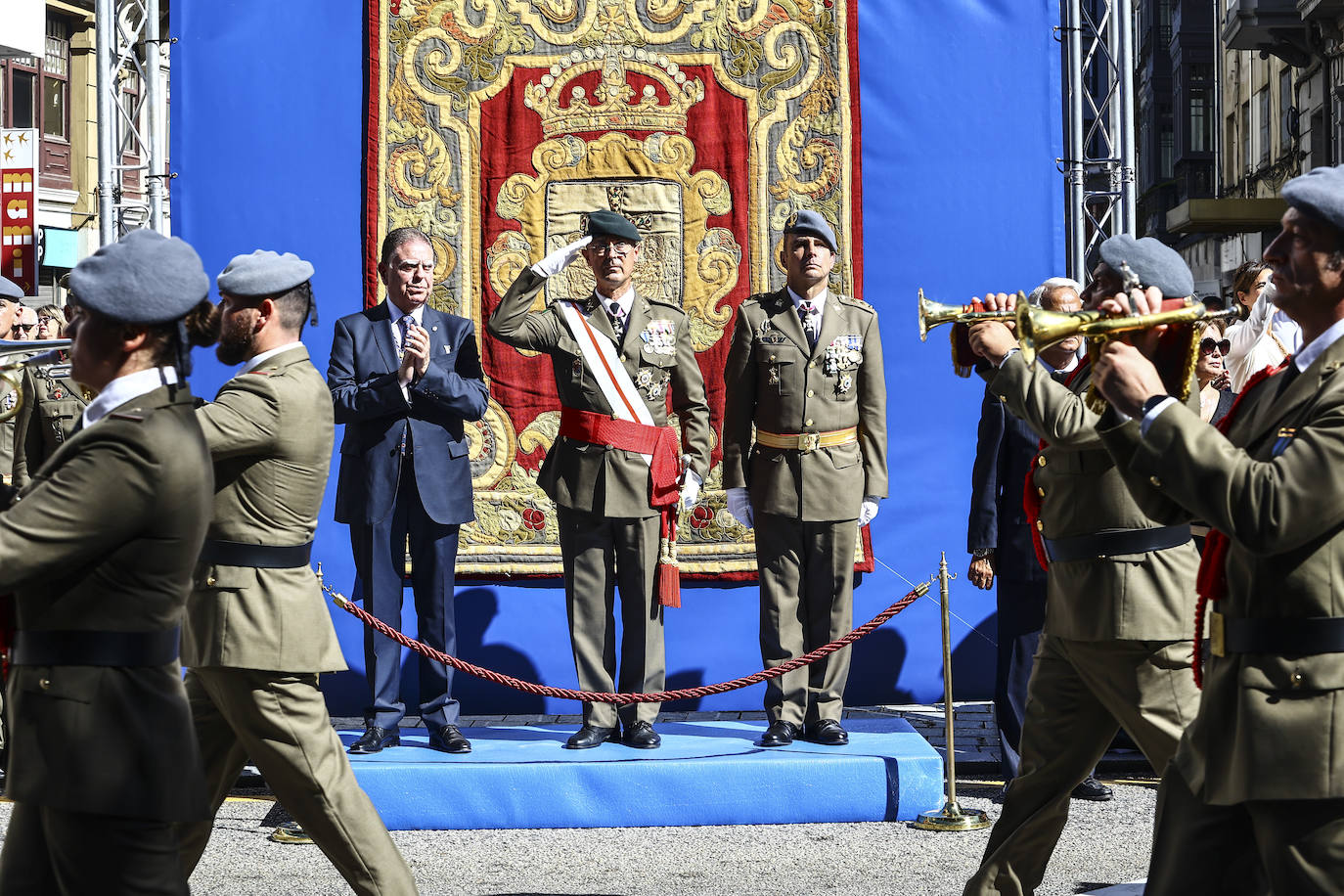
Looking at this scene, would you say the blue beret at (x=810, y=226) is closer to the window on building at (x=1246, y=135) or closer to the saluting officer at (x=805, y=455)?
the saluting officer at (x=805, y=455)

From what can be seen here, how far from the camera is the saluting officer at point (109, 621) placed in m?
2.95

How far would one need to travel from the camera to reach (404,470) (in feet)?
21.8

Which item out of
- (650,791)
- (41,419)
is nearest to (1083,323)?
(650,791)

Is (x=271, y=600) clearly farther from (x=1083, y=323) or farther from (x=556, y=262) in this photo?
(x=556, y=262)

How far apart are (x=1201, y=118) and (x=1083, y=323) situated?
146ft

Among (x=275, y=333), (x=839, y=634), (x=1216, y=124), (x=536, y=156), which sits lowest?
(x=839, y=634)

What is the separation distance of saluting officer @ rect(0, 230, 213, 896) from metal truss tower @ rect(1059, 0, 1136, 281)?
5188 millimetres

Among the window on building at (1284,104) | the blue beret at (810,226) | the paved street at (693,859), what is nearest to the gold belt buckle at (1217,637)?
the paved street at (693,859)

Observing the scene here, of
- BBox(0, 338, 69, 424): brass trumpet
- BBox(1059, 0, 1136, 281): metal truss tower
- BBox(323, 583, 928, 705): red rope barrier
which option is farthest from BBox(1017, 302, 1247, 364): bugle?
BBox(1059, 0, 1136, 281): metal truss tower

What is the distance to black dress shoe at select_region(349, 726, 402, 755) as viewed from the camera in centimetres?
641

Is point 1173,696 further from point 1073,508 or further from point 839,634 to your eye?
point 839,634

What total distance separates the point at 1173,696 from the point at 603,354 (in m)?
3.14

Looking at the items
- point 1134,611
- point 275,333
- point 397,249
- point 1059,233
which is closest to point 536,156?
point 397,249

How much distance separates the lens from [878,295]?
7.75 m
